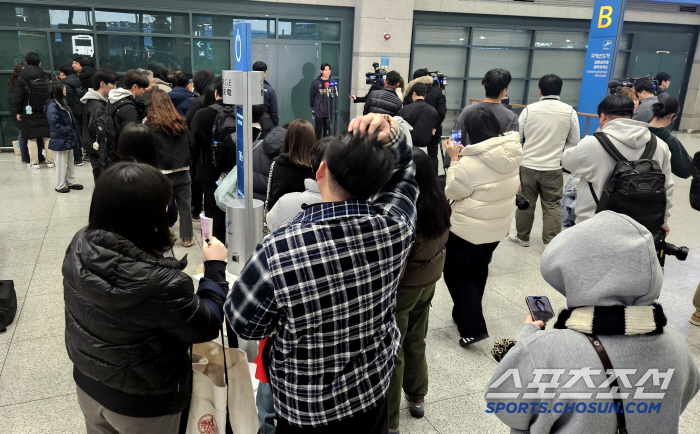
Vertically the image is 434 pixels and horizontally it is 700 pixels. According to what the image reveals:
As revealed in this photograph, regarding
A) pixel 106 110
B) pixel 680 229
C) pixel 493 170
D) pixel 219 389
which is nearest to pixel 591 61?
pixel 680 229

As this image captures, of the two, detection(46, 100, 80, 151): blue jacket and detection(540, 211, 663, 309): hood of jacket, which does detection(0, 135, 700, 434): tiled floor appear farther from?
detection(540, 211, 663, 309): hood of jacket

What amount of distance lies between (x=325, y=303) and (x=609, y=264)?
0.77 metres

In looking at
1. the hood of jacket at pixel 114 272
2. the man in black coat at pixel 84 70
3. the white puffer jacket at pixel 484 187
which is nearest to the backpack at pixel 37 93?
the man in black coat at pixel 84 70

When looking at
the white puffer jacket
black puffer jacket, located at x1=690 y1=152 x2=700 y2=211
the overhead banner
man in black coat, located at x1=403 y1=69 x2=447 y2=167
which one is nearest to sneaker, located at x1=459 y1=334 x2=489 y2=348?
the white puffer jacket

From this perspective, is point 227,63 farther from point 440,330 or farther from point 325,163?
point 325,163

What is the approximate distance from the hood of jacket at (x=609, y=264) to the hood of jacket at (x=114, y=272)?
1192mm

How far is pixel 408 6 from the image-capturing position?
11.5 meters

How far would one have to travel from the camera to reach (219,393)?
6.48 feet

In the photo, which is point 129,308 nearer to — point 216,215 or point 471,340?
point 471,340

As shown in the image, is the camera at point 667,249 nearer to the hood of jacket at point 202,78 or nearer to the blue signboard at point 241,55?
the blue signboard at point 241,55

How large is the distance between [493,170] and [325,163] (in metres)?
2.04

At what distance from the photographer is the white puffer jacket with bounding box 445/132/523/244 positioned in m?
3.28

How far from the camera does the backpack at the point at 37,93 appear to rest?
26.8ft

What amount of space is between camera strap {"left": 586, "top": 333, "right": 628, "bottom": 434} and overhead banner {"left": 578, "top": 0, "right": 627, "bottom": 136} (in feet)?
26.9
